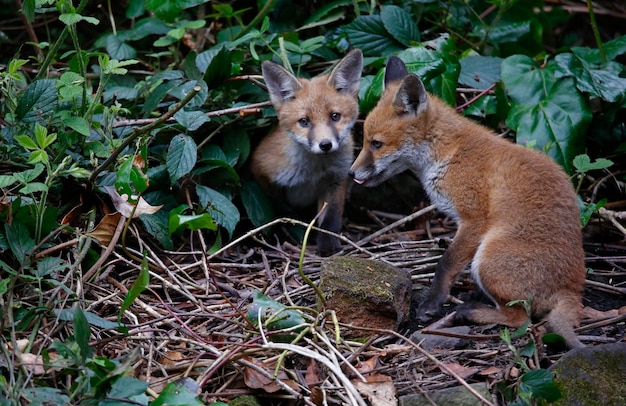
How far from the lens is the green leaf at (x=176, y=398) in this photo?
10.5 ft

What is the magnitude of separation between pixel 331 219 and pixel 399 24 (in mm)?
1922

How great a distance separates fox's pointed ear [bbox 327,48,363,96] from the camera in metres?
6.05

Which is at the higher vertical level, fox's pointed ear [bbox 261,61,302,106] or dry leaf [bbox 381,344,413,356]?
fox's pointed ear [bbox 261,61,302,106]

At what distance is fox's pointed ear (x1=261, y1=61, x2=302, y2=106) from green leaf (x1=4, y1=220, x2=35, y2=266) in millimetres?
2639

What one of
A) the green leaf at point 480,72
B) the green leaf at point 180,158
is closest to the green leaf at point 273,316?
the green leaf at point 180,158

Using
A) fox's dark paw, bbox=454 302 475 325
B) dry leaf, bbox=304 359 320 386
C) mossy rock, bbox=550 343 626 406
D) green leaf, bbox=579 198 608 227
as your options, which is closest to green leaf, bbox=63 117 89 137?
dry leaf, bbox=304 359 320 386

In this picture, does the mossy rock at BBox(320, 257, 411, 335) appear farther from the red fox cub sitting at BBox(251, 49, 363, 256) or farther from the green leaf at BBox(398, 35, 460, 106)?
the green leaf at BBox(398, 35, 460, 106)

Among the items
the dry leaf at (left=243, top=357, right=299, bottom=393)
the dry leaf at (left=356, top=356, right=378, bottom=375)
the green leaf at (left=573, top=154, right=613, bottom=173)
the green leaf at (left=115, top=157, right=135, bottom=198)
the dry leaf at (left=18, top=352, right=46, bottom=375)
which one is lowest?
the dry leaf at (left=356, top=356, right=378, bottom=375)

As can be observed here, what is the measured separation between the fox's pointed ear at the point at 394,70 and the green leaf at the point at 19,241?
291 cm

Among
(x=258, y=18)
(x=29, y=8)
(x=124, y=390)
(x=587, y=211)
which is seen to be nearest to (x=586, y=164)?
(x=587, y=211)

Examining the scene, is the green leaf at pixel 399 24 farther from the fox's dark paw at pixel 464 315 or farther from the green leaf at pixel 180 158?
the fox's dark paw at pixel 464 315

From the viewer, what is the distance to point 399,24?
6.32m

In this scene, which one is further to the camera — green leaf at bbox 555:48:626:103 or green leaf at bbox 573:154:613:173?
green leaf at bbox 555:48:626:103

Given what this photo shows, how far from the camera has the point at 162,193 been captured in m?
5.44
